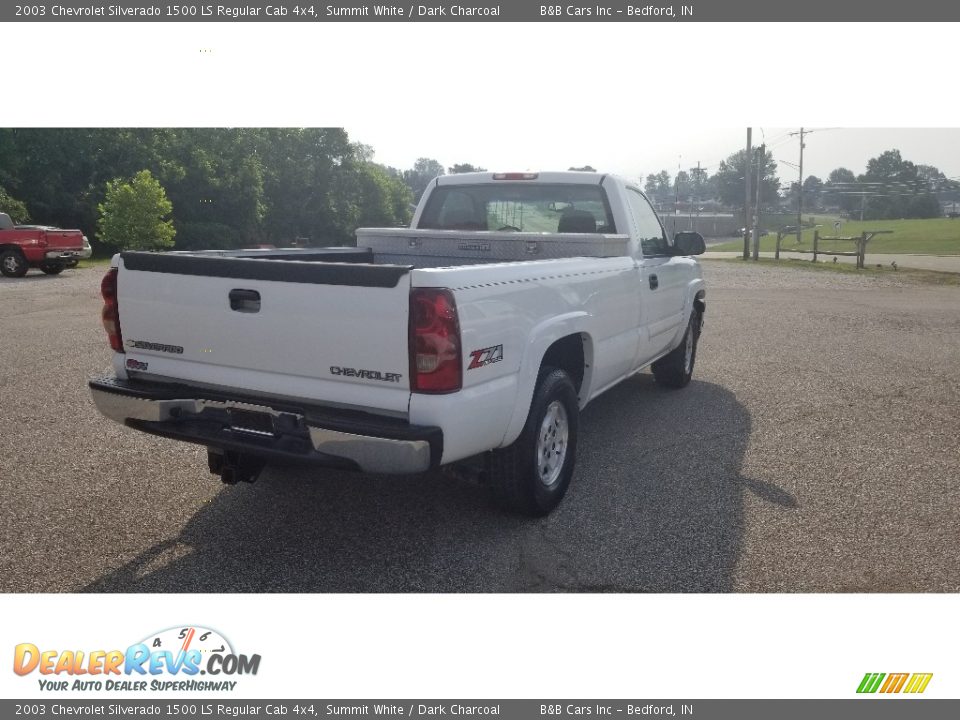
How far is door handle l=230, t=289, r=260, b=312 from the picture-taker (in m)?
3.70

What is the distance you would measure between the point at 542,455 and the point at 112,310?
97.4 inches

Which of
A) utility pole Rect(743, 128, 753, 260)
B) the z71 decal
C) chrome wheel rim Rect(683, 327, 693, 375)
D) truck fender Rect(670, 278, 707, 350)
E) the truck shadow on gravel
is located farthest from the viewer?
utility pole Rect(743, 128, 753, 260)

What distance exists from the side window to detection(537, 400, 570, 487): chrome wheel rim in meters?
2.10

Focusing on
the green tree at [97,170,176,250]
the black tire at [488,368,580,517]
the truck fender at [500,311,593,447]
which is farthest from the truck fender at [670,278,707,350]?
the green tree at [97,170,176,250]

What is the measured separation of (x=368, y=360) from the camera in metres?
3.46

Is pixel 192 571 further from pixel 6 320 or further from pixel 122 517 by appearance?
pixel 6 320

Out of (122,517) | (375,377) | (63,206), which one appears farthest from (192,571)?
(63,206)

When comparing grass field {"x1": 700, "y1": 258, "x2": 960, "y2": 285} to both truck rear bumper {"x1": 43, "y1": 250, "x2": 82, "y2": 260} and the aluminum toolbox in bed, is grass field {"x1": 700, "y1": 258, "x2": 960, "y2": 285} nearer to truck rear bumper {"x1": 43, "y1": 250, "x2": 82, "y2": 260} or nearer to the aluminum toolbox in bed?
the aluminum toolbox in bed

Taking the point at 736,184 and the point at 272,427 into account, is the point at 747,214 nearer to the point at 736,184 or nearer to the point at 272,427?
the point at 272,427

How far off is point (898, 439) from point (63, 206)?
46.9 m

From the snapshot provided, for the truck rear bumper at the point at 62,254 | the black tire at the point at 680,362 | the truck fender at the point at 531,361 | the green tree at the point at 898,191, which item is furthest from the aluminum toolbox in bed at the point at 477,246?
the green tree at the point at 898,191

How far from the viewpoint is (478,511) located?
4531mm

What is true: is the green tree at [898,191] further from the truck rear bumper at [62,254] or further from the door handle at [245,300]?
the door handle at [245,300]

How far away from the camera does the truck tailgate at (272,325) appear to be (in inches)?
135
